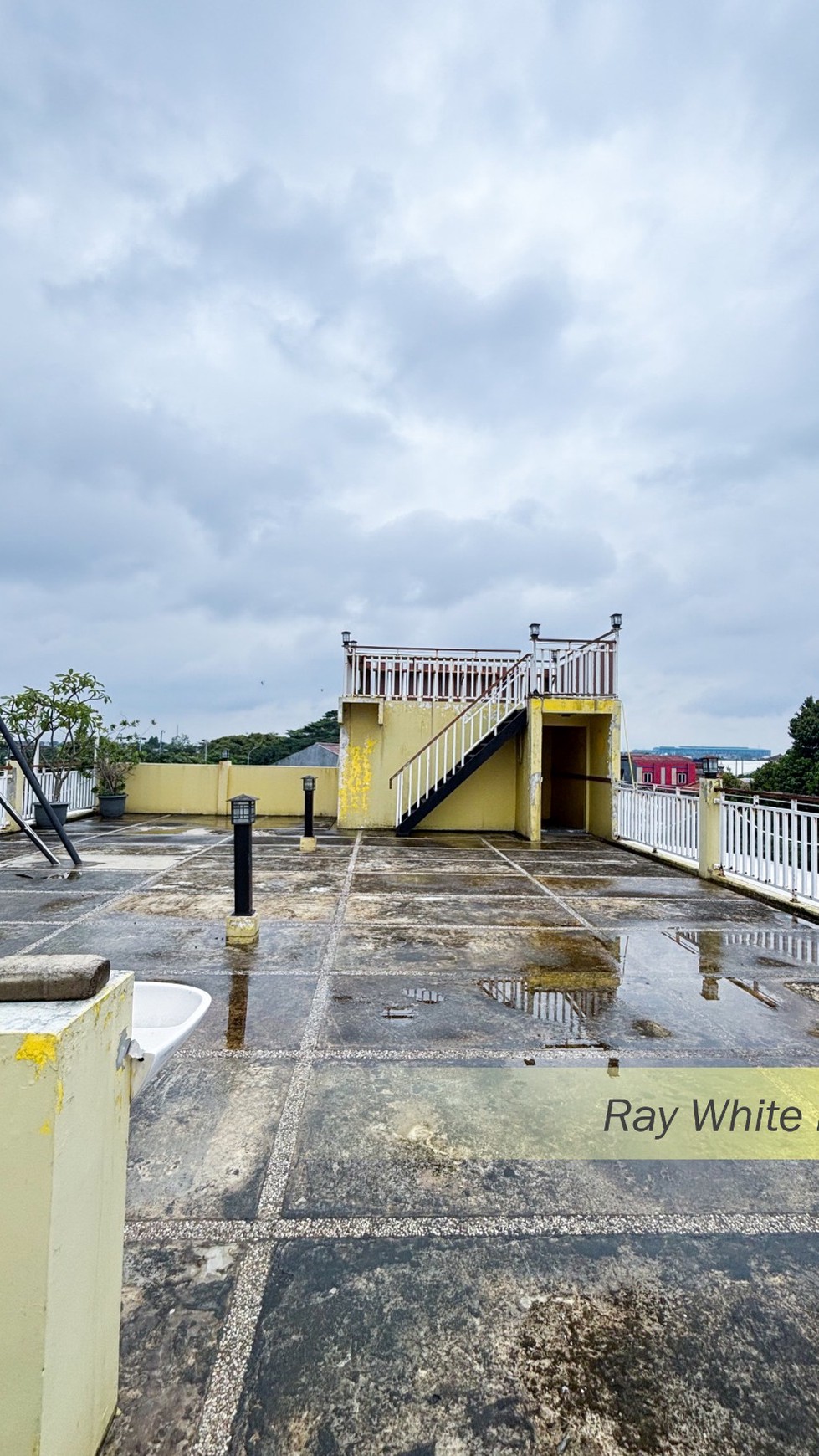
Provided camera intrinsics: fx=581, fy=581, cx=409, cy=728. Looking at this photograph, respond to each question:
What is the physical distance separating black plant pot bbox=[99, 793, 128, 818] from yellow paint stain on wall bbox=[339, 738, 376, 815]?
494cm

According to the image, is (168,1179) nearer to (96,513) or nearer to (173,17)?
(173,17)

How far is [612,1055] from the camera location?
2.59 metres

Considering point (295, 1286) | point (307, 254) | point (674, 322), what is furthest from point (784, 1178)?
point (307, 254)

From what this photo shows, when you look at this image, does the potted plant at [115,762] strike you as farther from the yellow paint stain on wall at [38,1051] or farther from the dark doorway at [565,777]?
the yellow paint stain on wall at [38,1051]

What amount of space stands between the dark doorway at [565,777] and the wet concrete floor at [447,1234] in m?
7.64

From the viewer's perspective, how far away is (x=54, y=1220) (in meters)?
0.84

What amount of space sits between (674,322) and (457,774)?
1061cm

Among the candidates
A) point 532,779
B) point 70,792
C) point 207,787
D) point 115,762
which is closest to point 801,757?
point 532,779

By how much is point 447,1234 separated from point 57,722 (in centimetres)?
1083

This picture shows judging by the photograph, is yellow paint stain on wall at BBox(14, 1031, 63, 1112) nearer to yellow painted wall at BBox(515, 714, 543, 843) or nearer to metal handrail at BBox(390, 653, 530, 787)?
metal handrail at BBox(390, 653, 530, 787)

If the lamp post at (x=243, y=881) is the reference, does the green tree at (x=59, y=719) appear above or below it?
above

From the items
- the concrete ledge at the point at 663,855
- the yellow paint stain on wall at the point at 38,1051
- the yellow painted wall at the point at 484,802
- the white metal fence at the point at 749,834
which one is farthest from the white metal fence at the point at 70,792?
the yellow paint stain on wall at the point at 38,1051

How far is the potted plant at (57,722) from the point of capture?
1002 centimetres

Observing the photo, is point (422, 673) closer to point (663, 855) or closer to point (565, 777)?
point (565, 777)
